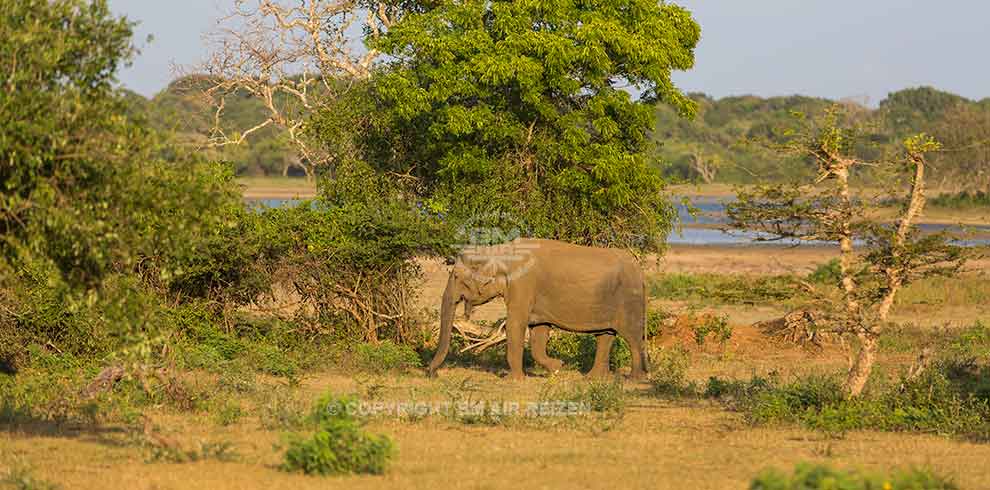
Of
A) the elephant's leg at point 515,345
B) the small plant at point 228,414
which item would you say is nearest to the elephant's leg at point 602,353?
the elephant's leg at point 515,345

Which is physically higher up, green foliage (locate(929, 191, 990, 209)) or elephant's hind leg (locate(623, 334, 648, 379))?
green foliage (locate(929, 191, 990, 209))

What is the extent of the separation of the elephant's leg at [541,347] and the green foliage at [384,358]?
6.05ft

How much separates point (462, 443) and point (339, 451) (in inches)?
90.8

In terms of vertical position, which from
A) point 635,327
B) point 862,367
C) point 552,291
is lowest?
point 635,327

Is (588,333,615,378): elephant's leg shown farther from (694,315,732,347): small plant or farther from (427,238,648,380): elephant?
(694,315,732,347): small plant

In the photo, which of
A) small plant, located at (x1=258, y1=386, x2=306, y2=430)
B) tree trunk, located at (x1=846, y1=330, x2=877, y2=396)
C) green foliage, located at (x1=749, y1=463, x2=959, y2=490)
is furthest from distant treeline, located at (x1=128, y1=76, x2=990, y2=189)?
green foliage, located at (x1=749, y1=463, x2=959, y2=490)

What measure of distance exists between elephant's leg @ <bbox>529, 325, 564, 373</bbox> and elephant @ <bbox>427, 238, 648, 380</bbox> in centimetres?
2

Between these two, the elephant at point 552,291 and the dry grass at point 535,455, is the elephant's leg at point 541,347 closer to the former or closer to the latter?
the elephant at point 552,291

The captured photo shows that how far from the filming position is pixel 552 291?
19.8 metres

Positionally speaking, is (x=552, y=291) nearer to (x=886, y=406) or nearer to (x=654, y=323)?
(x=654, y=323)

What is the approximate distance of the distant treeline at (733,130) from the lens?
21.7 m

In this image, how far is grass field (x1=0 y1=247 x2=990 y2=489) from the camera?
1160 cm

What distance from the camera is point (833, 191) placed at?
50.5 feet

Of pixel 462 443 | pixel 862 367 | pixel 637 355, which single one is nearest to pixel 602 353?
pixel 637 355
